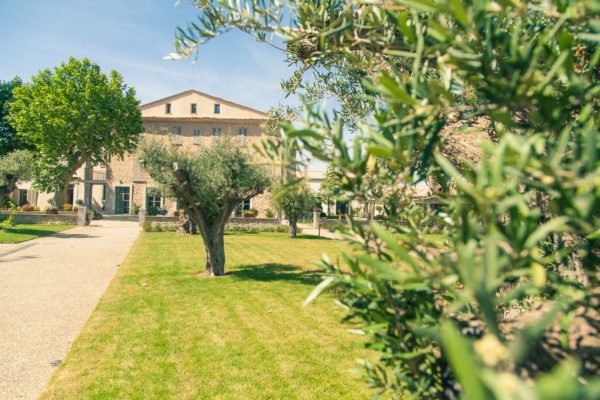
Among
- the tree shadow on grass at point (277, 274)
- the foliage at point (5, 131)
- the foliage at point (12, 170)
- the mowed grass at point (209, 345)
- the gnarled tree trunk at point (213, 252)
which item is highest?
the foliage at point (5, 131)

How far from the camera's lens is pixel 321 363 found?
7.36 metres

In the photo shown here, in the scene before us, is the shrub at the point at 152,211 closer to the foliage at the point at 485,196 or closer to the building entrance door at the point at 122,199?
the building entrance door at the point at 122,199

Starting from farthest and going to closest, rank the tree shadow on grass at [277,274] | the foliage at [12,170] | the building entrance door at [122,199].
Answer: the building entrance door at [122,199] < the foliage at [12,170] < the tree shadow on grass at [277,274]

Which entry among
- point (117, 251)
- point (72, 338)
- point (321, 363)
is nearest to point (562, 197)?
point (321, 363)

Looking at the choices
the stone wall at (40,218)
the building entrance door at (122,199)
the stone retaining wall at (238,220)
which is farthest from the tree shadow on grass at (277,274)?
the building entrance door at (122,199)

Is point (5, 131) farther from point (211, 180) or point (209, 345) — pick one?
point (209, 345)

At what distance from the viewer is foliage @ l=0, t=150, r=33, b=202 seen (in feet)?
97.6

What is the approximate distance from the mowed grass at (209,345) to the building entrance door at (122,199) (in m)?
41.4

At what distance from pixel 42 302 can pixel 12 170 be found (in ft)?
79.4

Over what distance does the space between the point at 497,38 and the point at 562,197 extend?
26.5 inches

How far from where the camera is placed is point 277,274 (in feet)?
55.3

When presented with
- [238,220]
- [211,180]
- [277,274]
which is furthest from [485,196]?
[238,220]

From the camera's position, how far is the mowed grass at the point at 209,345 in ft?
20.6

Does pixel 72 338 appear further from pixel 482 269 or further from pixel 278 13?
pixel 482 269
